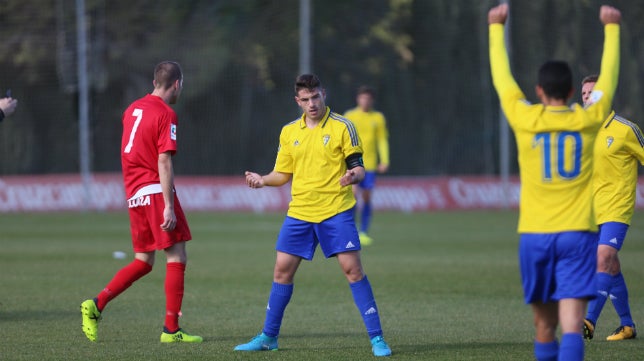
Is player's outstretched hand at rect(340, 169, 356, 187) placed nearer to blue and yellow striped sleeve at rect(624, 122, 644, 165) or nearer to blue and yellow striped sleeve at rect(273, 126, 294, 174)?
blue and yellow striped sleeve at rect(273, 126, 294, 174)

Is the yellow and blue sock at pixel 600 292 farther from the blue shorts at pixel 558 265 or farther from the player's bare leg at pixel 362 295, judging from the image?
the blue shorts at pixel 558 265

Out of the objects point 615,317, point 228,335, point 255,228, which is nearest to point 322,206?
point 228,335

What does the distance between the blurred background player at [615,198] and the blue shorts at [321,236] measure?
2.13 meters

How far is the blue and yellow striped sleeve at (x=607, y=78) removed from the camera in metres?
6.38

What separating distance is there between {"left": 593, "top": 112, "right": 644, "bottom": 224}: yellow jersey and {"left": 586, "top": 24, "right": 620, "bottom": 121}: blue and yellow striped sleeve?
2.96 metres

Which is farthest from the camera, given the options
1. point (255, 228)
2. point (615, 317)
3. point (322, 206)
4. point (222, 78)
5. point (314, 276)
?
point (222, 78)

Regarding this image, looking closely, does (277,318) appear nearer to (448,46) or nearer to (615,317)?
(615,317)

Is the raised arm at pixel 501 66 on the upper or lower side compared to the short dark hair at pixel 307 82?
upper

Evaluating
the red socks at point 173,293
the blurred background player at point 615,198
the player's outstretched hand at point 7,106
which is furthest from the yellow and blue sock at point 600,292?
the player's outstretched hand at point 7,106

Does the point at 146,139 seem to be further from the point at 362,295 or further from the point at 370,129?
the point at 370,129

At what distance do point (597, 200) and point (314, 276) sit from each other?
592cm

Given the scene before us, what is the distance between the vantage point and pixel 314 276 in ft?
48.4

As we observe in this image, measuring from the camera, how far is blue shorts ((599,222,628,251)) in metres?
9.17

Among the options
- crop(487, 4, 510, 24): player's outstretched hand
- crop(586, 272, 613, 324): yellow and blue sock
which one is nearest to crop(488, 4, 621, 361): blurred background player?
crop(487, 4, 510, 24): player's outstretched hand
